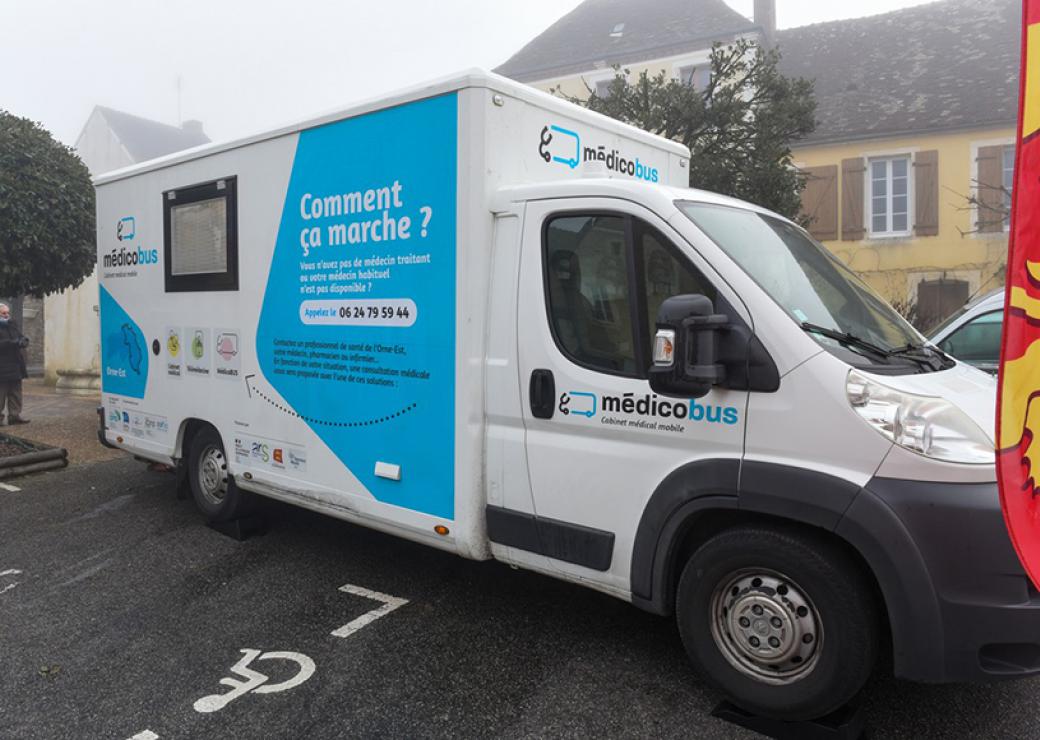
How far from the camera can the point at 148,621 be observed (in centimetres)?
414

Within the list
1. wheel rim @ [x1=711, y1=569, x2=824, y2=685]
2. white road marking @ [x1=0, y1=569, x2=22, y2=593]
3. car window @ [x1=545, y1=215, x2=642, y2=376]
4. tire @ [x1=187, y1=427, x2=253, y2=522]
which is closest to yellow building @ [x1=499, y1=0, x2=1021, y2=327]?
tire @ [x1=187, y1=427, x2=253, y2=522]

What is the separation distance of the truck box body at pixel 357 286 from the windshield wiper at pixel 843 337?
150 centimetres

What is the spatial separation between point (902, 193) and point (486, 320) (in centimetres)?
1761

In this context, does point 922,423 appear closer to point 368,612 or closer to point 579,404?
point 579,404

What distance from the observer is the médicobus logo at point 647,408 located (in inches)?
120

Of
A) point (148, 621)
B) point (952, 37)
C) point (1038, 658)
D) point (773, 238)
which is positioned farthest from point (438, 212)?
point (952, 37)

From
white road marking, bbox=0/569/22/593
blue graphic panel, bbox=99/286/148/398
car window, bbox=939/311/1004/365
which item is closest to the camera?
white road marking, bbox=0/569/22/593

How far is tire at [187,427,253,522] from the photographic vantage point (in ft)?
17.9

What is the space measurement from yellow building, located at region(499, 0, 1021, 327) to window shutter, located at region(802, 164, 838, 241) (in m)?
0.02

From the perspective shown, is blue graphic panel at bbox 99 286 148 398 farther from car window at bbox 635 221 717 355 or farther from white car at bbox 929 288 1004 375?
white car at bbox 929 288 1004 375

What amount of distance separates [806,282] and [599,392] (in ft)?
3.28

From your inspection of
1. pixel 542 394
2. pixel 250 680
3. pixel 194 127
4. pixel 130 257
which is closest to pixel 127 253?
pixel 130 257

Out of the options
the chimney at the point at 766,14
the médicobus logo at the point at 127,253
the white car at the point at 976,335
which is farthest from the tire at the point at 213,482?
the chimney at the point at 766,14

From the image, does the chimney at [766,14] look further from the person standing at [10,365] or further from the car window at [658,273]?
the car window at [658,273]
